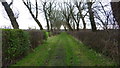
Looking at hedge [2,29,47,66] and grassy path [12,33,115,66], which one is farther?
grassy path [12,33,115,66]

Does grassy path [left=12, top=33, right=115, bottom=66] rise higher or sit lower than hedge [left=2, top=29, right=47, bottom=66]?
lower

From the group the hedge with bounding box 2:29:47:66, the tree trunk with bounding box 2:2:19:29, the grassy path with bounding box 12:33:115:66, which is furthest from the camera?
the tree trunk with bounding box 2:2:19:29

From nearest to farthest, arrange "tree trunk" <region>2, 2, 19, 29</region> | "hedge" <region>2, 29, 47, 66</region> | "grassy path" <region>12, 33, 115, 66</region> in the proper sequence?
"hedge" <region>2, 29, 47, 66</region>
"grassy path" <region>12, 33, 115, 66</region>
"tree trunk" <region>2, 2, 19, 29</region>

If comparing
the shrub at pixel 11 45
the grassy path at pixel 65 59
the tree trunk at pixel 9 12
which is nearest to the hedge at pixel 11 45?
the shrub at pixel 11 45

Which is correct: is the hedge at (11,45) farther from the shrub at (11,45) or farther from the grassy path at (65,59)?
the grassy path at (65,59)

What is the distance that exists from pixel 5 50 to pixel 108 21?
4.87m

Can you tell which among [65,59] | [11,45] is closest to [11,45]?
[11,45]

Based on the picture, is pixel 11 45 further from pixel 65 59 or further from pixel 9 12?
pixel 9 12

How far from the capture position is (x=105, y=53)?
10.1 meters

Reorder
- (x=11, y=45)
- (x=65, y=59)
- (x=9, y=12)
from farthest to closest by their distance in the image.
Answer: (x=9, y=12) < (x=65, y=59) < (x=11, y=45)

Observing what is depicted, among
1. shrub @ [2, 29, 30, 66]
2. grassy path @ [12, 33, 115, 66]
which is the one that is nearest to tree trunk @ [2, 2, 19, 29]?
grassy path @ [12, 33, 115, 66]

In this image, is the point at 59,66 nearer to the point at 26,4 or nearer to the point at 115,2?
the point at 115,2

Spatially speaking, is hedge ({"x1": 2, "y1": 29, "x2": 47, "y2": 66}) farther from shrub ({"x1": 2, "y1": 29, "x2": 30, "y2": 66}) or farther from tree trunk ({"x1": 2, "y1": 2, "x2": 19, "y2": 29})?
tree trunk ({"x1": 2, "y1": 2, "x2": 19, "y2": 29})

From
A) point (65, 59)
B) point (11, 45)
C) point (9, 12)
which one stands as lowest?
point (65, 59)
